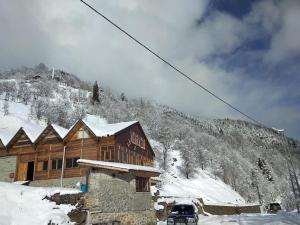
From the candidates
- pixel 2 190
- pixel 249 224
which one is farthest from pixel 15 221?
pixel 249 224

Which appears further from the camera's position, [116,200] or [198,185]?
[198,185]

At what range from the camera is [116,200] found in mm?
25859

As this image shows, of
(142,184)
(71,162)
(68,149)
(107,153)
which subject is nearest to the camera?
(142,184)

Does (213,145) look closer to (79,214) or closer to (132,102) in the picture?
(132,102)

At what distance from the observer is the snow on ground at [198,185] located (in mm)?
63125

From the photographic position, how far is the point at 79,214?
898 inches

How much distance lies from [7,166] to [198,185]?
45.4 m

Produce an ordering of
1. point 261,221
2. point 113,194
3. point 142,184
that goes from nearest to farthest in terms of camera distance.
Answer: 1. point 113,194
2. point 261,221
3. point 142,184

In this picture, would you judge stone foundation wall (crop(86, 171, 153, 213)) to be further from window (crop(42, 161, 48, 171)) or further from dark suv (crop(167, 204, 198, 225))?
window (crop(42, 161, 48, 171))

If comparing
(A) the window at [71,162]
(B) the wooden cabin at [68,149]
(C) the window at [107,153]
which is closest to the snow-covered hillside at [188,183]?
(B) the wooden cabin at [68,149]

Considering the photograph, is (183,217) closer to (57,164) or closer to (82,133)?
(82,133)

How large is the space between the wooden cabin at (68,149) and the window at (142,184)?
8244 millimetres

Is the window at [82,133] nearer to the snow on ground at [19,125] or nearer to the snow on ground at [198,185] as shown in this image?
the snow on ground at [19,125]

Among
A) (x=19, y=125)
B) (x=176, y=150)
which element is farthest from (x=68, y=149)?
(x=19, y=125)
